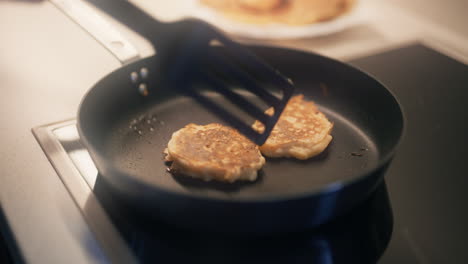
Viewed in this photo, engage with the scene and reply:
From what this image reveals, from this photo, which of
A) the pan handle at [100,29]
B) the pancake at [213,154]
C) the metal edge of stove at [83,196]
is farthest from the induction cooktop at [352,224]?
the pan handle at [100,29]

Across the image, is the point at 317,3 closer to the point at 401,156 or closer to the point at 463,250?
the point at 401,156

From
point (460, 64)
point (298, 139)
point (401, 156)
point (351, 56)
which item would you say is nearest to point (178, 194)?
point (298, 139)

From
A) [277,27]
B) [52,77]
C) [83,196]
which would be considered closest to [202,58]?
[83,196]

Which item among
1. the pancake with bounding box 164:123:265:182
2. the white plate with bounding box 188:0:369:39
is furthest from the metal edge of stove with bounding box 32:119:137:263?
the white plate with bounding box 188:0:369:39

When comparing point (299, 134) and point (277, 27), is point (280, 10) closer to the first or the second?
point (277, 27)

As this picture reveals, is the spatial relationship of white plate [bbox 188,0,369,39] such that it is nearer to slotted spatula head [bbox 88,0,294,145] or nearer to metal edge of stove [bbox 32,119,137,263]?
slotted spatula head [bbox 88,0,294,145]

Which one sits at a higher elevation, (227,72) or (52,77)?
(227,72)

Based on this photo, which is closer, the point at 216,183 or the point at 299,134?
the point at 216,183
